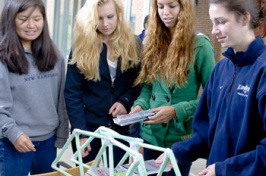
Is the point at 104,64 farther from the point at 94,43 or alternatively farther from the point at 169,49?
the point at 169,49

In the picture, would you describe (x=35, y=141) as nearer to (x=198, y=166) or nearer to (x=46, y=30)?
(x=46, y=30)

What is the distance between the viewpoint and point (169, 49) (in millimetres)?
1695

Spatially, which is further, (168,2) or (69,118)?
(69,118)

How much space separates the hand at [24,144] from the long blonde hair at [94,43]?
0.46 metres

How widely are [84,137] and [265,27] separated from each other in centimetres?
109

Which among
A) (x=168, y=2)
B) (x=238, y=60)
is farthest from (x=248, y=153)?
(x=168, y=2)

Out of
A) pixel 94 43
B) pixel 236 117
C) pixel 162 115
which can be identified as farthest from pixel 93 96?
pixel 236 117

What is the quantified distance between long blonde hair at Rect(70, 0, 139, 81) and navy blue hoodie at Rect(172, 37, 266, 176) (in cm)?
66

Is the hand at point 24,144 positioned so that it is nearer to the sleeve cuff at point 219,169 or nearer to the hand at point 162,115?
the hand at point 162,115

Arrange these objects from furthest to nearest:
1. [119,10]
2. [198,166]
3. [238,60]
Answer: [198,166]
[119,10]
[238,60]

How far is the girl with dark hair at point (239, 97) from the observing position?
3.44 ft

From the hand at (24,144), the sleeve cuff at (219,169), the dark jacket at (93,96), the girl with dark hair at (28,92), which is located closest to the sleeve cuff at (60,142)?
the girl with dark hair at (28,92)

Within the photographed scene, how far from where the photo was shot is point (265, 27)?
115 centimetres

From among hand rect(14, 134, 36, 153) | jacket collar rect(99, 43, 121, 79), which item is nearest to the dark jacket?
jacket collar rect(99, 43, 121, 79)
